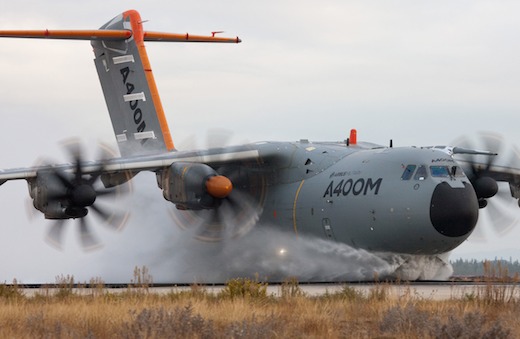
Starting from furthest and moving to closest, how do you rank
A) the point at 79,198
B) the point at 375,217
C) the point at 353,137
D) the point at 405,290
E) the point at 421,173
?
the point at 353,137, the point at 79,198, the point at 375,217, the point at 421,173, the point at 405,290

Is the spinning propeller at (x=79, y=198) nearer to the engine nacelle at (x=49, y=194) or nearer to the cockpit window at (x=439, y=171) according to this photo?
the engine nacelle at (x=49, y=194)

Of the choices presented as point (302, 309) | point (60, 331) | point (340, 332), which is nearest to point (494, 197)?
point (302, 309)

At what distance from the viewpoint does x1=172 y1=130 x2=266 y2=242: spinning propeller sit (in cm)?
2686

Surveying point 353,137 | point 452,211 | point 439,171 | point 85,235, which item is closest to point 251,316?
point 452,211

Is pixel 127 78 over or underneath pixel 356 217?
over

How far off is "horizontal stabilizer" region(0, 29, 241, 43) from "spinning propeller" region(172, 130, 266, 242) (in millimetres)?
6263

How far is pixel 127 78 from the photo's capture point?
32.0 meters

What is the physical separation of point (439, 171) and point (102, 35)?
1301 cm

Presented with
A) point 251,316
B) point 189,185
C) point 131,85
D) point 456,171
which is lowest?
point 251,316

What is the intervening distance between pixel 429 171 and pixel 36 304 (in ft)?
34.8

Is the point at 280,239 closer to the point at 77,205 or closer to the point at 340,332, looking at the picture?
the point at 77,205

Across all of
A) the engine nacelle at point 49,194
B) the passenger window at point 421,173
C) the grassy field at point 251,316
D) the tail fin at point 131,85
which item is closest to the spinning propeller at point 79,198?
the engine nacelle at point 49,194

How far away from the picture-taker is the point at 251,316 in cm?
1326

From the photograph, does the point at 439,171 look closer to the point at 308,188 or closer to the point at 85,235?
the point at 308,188
